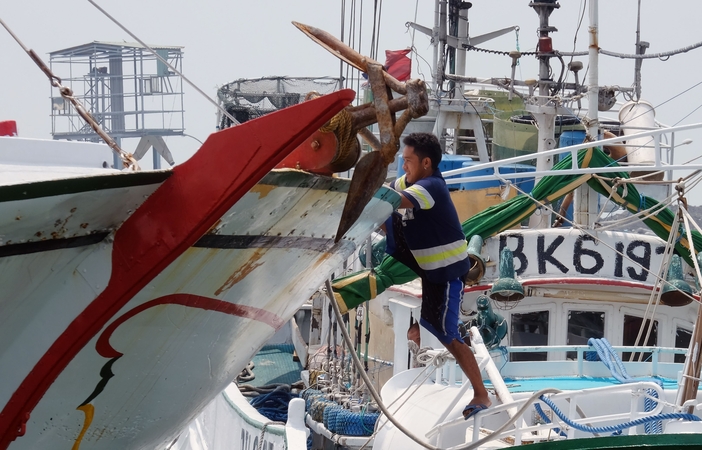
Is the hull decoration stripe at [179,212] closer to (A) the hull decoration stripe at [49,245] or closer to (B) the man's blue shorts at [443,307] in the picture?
(A) the hull decoration stripe at [49,245]

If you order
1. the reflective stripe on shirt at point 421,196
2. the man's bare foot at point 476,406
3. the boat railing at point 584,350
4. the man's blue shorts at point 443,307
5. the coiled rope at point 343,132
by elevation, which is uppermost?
the coiled rope at point 343,132

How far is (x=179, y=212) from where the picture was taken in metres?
2.89

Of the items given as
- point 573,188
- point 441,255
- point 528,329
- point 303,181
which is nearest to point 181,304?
point 303,181

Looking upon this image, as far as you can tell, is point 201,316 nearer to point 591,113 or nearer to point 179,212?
point 179,212

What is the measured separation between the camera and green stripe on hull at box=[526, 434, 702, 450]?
13.9 ft

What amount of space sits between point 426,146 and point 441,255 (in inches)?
22.0

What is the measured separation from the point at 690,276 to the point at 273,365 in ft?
23.9

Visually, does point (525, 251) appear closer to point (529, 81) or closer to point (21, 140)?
A: point (529, 81)

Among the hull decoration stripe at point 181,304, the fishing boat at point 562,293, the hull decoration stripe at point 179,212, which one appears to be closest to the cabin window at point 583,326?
the fishing boat at point 562,293

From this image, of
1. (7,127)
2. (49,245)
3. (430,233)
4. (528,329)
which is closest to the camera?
(49,245)

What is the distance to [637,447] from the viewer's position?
4277mm

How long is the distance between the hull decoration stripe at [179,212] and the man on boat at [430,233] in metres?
1.49

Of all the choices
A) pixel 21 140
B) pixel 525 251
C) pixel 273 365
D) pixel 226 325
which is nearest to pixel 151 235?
pixel 226 325

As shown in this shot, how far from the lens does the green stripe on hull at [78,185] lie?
2617 millimetres
